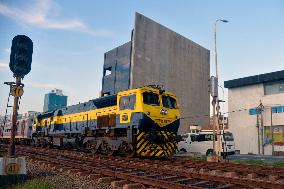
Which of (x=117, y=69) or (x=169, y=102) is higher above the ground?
(x=117, y=69)

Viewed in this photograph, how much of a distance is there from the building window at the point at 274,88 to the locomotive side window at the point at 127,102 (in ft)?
77.2

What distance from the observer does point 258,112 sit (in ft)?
106

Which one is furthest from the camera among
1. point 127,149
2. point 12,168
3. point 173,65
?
point 173,65

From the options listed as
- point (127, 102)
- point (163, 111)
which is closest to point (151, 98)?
point (163, 111)

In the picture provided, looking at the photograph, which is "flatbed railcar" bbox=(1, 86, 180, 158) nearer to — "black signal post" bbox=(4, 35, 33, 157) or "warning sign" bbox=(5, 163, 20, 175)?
"warning sign" bbox=(5, 163, 20, 175)

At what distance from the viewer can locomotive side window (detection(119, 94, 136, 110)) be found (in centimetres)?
1388

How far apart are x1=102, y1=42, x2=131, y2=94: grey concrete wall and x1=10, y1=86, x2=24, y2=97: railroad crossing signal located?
3550 cm

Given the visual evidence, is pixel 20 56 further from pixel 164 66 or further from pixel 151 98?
pixel 164 66

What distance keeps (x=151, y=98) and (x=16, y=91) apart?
24.1 feet

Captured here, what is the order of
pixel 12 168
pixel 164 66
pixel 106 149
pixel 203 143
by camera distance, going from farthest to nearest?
pixel 164 66 < pixel 203 143 < pixel 106 149 < pixel 12 168

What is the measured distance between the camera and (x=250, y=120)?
33.3 m

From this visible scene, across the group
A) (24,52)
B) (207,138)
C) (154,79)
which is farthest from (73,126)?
(154,79)

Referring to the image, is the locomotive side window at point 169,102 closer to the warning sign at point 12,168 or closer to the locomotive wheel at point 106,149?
the locomotive wheel at point 106,149

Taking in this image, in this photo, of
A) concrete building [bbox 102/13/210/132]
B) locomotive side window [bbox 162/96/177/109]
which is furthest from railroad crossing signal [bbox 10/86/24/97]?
concrete building [bbox 102/13/210/132]
